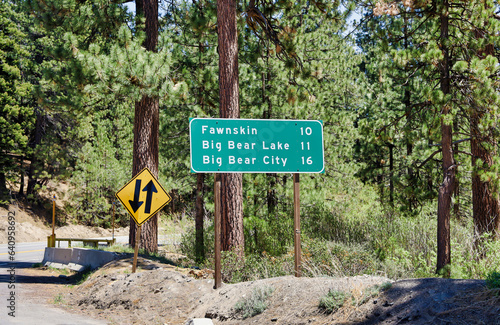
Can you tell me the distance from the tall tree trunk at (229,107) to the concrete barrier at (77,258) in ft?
11.8

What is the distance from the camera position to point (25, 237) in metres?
29.0

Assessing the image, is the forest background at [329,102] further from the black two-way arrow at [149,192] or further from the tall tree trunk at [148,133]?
the black two-way arrow at [149,192]

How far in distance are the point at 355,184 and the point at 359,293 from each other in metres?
14.0

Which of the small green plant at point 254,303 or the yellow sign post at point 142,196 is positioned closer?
the small green plant at point 254,303

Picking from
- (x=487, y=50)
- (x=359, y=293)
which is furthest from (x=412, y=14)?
(x=359, y=293)

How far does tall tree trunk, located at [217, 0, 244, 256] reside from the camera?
11.6m

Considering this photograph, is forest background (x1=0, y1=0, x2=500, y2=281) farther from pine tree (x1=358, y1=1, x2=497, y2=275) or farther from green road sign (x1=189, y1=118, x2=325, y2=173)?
green road sign (x1=189, y1=118, x2=325, y2=173)

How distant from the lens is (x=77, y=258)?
1493 centimetres

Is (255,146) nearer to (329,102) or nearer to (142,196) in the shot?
(142,196)

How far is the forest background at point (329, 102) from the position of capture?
456 inches

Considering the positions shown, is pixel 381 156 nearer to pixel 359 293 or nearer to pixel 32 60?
pixel 359 293

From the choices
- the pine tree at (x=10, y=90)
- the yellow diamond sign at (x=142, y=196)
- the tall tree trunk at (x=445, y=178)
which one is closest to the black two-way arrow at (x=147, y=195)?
the yellow diamond sign at (x=142, y=196)

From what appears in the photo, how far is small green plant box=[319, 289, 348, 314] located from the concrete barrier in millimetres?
8123

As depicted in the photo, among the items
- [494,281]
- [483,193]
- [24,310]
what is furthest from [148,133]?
[494,281]
